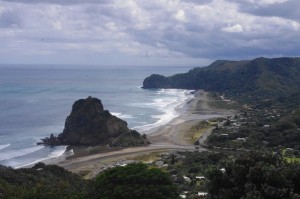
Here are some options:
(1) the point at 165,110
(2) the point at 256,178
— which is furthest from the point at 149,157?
(1) the point at 165,110

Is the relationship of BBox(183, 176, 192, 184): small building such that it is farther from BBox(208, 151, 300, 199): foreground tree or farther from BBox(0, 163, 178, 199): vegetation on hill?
BBox(208, 151, 300, 199): foreground tree

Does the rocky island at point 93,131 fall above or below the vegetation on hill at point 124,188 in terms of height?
below

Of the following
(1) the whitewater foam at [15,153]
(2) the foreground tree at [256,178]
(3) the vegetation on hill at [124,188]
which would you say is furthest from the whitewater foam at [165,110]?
(2) the foreground tree at [256,178]

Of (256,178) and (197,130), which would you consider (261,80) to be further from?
(256,178)

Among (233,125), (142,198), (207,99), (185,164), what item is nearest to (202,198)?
(142,198)

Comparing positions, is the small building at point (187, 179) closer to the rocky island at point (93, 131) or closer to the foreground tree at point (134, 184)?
the foreground tree at point (134, 184)

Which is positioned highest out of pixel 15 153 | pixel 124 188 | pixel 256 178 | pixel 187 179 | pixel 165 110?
pixel 256 178
